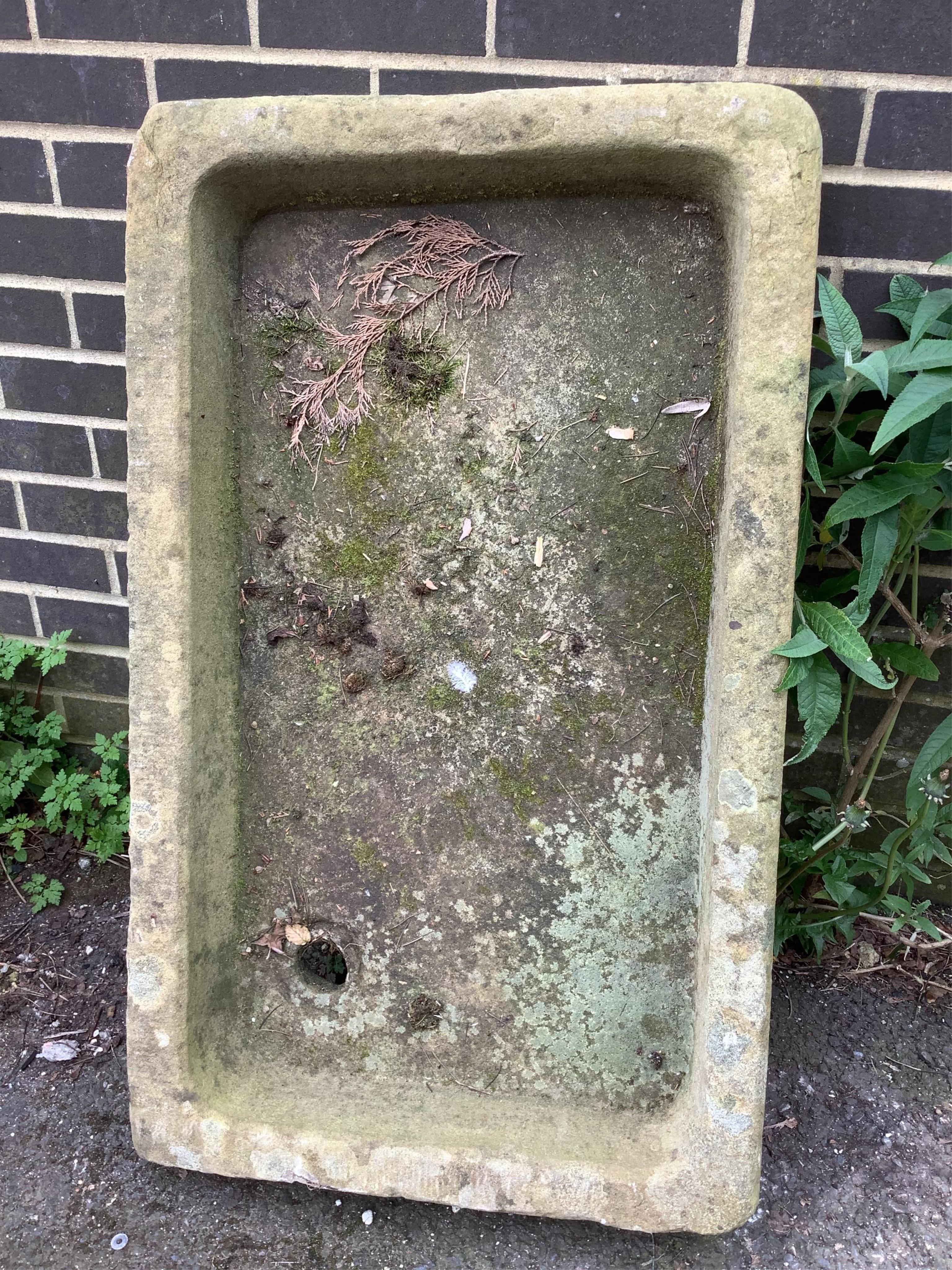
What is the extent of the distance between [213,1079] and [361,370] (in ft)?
3.90

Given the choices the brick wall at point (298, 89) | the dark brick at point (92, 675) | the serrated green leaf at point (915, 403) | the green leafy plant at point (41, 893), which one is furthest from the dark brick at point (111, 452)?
the serrated green leaf at point (915, 403)

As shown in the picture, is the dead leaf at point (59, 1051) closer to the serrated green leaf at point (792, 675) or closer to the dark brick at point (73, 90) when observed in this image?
the serrated green leaf at point (792, 675)

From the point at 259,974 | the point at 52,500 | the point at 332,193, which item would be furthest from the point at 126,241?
the point at 259,974

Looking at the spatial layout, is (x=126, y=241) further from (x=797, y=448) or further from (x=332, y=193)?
(x=797, y=448)

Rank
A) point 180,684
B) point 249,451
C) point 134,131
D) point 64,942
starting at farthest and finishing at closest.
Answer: point 64,942 < point 134,131 < point 249,451 < point 180,684

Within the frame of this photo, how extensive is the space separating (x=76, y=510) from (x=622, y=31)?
57.3 inches

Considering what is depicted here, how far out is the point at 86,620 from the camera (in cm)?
183

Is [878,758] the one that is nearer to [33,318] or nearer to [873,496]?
[873,496]

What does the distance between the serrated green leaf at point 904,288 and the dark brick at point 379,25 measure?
82 cm

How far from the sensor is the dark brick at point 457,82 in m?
1.33

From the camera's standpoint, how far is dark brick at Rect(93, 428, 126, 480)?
5.49 feet

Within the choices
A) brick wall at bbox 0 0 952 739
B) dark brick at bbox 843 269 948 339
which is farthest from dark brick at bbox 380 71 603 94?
dark brick at bbox 843 269 948 339

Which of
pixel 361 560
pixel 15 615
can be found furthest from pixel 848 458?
pixel 15 615

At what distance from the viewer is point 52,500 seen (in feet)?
5.73
